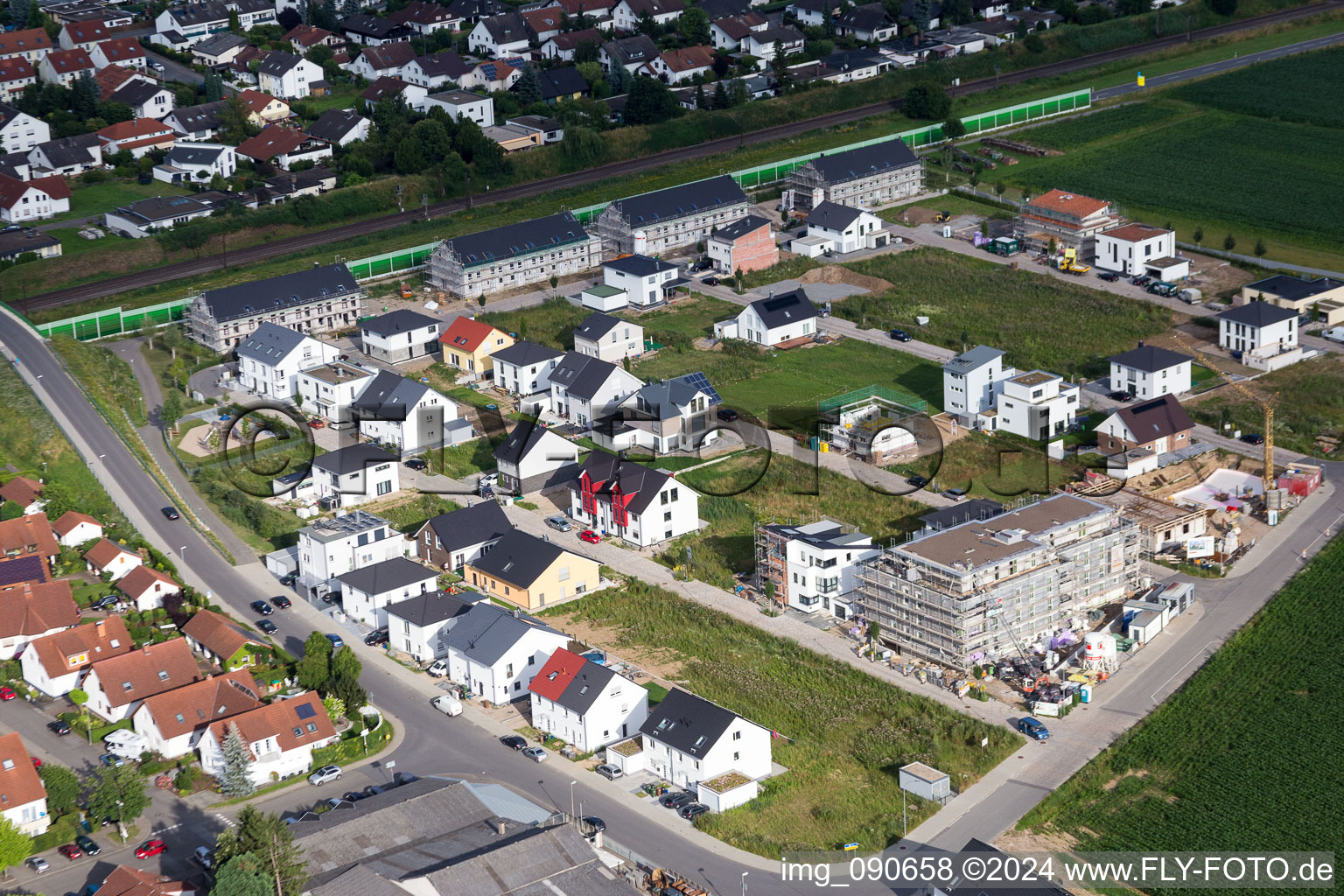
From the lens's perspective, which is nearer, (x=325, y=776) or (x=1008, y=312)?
(x=325, y=776)

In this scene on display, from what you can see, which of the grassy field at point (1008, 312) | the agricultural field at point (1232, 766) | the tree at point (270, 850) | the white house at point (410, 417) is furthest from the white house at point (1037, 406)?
the tree at point (270, 850)

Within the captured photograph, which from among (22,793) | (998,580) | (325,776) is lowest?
(325,776)

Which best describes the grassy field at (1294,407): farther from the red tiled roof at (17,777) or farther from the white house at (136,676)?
the red tiled roof at (17,777)

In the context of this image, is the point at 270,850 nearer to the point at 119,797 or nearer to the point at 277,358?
the point at 119,797

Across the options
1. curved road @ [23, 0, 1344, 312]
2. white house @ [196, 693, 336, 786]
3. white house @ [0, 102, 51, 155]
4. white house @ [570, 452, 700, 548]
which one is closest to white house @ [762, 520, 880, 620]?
white house @ [570, 452, 700, 548]

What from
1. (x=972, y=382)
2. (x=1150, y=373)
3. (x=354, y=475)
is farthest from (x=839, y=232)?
(x=354, y=475)

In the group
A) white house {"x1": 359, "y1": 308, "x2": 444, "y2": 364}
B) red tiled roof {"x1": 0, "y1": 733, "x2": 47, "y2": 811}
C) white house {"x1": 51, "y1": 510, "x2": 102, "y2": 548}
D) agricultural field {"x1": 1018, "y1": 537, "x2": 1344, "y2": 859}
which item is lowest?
agricultural field {"x1": 1018, "y1": 537, "x2": 1344, "y2": 859}

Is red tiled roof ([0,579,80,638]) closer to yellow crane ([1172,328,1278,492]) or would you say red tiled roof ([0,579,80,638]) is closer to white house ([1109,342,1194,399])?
yellow crane ([1172,328,1278,492])
